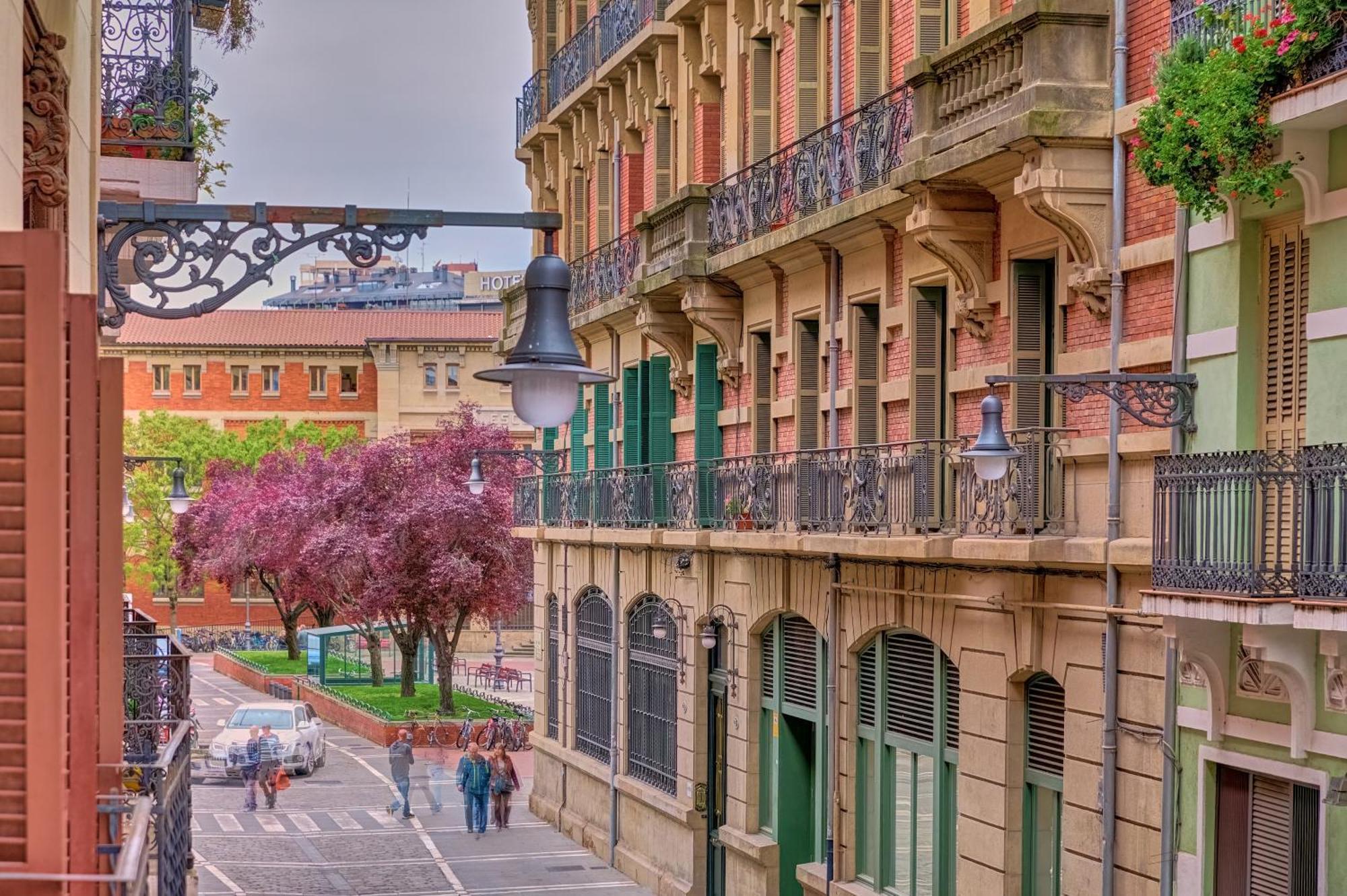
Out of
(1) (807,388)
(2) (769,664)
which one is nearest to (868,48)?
(1) (807,388)

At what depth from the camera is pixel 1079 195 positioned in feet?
58.0

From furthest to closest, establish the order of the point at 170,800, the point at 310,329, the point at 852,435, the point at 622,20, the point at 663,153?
the point at 310,329 < the point at 622,20 < the point at 663,153 < the point at 852,435 < the point at 170,800

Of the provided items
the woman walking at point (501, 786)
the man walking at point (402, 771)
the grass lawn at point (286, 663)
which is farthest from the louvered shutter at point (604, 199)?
the grass lawn at point (286, 663)

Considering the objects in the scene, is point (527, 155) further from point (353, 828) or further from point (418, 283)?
point (418, 283)

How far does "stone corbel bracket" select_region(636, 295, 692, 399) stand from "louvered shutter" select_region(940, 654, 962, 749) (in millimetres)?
10566

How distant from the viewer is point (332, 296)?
146 metres

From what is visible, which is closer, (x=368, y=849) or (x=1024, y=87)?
(x=1024, y=87)

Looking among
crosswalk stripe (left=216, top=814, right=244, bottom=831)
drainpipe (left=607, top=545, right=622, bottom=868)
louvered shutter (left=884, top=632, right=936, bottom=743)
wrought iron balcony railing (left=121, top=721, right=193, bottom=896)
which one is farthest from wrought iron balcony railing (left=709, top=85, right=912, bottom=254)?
crosswalk stripe (left=216, top=814, right=244, bottom=831)

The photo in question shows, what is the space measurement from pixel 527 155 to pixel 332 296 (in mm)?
105162

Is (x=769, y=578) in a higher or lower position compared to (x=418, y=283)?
lower

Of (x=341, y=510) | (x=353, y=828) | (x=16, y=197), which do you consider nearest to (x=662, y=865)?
(x=353, y=828)

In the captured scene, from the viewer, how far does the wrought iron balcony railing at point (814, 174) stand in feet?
72.0

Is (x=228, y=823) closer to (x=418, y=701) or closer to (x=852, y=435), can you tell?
(x=418, y=701)

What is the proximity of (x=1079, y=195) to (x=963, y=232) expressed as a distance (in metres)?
2.49
